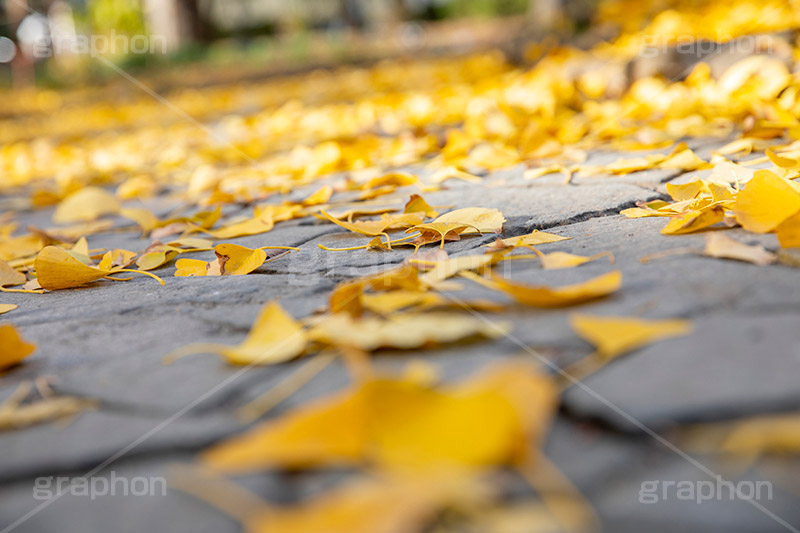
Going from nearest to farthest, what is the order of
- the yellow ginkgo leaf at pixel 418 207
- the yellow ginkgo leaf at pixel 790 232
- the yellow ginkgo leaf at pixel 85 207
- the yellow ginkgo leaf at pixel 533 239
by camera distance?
1. the yellow ginkgo leaf at pixel 790 232
2. the yellow ginkgo leaf at pixel 533 239
3. the yellow ginkgo leaf at pixel 418 207
4. the yellow ginkgo leaf at pixel 85 207

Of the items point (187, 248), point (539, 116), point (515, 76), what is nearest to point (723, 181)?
point (187, 248)

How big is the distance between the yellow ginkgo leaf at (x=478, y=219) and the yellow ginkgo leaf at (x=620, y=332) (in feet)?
1.95

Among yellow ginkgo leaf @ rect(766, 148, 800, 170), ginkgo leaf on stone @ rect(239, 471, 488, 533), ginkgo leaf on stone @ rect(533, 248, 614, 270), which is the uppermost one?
yellow ginkgo leaf @ rect(766, 148, 800, 170)

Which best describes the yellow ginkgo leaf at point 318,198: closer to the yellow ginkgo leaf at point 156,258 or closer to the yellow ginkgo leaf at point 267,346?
the yellow ginkgo leaf at point 156,258

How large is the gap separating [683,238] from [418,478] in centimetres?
81

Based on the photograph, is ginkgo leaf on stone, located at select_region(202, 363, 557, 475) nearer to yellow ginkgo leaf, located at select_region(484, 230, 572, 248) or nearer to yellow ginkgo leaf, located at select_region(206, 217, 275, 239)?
yellow ginkgo leaf, located at select_region(484, 230, 572, 248)

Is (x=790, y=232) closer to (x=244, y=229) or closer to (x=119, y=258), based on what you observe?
(x=244, y=229)

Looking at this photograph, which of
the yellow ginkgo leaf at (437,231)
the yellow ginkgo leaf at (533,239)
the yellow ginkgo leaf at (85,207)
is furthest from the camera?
the yellow ginkgo leaf at (85,207)

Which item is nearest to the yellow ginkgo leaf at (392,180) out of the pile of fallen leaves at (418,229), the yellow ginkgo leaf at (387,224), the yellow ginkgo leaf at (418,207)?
the pile of fallen leaves at (418,229)

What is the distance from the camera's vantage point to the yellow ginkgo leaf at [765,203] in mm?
1012

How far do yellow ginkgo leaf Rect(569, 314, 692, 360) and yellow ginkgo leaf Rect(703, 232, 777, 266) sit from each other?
0.26m

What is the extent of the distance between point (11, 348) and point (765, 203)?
1.20 metres

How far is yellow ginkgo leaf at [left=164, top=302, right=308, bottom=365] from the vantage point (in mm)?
819

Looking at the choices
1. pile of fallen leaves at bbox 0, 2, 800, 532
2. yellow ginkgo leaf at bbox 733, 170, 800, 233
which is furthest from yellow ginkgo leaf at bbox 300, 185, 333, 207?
yellow ginkgo leaf at bbox 733, 170, 800, 233
